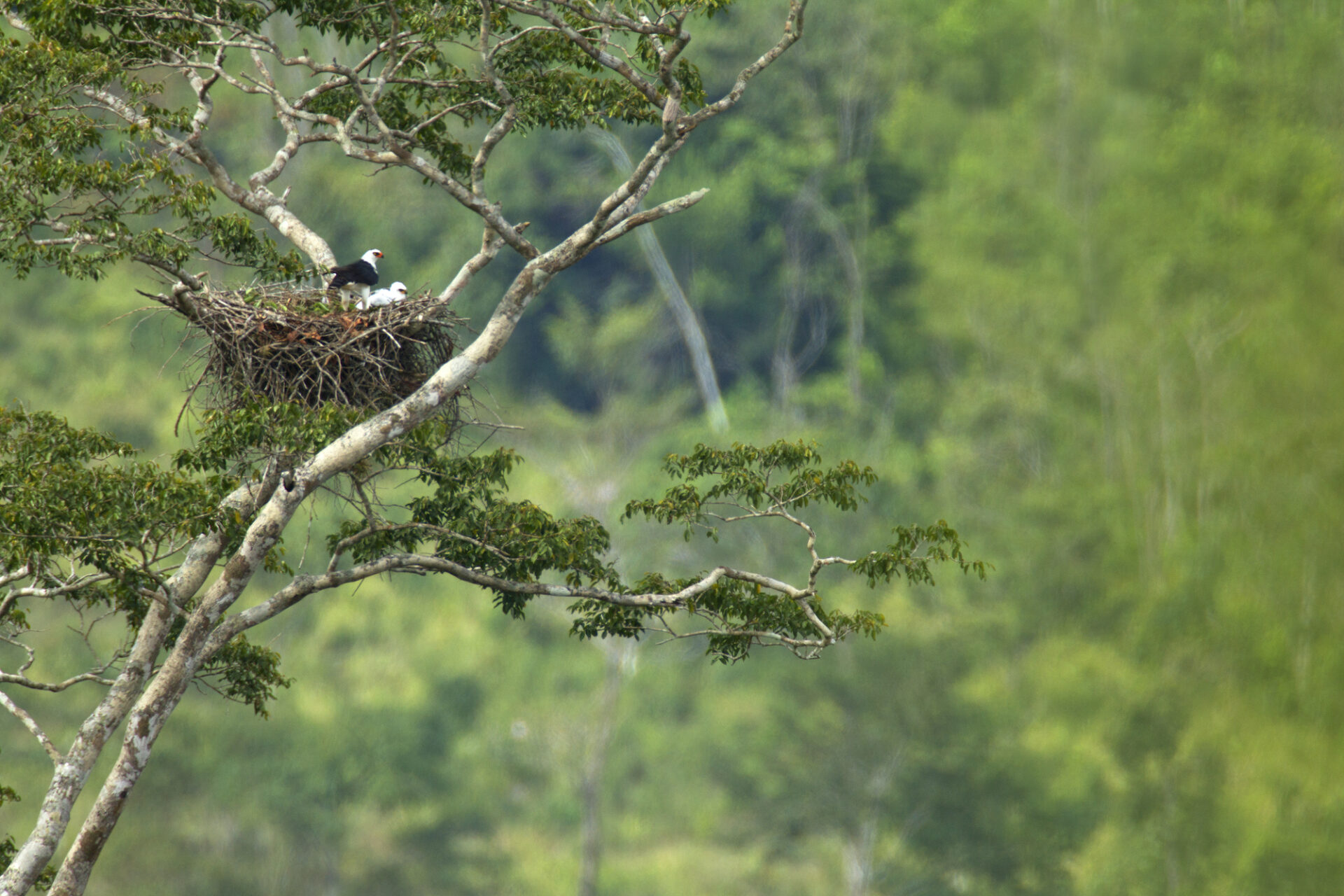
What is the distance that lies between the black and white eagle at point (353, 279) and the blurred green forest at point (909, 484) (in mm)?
14206

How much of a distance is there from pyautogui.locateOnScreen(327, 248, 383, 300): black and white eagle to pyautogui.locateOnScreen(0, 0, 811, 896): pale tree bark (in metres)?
0.56

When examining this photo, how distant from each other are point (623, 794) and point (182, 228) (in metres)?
21.3

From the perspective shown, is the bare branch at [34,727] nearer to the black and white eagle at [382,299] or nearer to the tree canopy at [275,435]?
the tree canopy at [275,435]

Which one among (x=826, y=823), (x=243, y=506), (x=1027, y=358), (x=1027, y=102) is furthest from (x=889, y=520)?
(x=243, y=506)

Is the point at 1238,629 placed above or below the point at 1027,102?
below

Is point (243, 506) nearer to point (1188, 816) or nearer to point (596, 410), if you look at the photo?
point (1188, 816)

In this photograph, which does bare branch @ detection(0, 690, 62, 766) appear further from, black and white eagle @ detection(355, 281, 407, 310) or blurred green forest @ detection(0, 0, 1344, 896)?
blurred green forest @ detection(0, 0, 1344, 896)

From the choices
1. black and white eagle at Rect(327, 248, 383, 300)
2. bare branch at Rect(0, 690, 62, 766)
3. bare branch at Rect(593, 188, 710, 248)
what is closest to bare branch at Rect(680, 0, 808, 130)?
bare branch at Rect(593, 188, 710, 248)

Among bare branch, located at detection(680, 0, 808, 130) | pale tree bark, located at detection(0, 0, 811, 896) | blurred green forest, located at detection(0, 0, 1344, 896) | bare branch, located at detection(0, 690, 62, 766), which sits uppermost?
blurred green forest, located at detection(0, 0, 1344, 896)

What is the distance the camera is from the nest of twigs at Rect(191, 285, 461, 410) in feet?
22.1

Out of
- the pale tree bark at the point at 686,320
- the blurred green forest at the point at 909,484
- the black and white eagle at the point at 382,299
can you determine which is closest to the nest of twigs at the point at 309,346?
the black and white eagle at the point at 382,299

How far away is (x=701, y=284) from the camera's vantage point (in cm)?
3078

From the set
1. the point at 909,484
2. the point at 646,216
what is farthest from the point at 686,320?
the point at 646,216

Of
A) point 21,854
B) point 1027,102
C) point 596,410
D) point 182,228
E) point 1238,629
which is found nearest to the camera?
point 21,854
